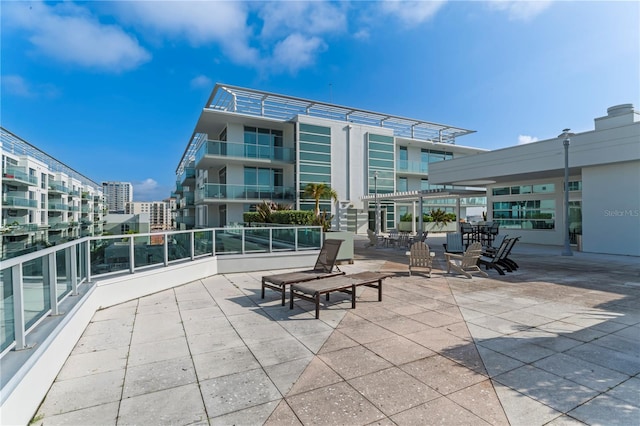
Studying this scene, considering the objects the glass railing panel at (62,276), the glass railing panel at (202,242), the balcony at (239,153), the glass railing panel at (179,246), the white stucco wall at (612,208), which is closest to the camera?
the glass railing panel at (62,276)

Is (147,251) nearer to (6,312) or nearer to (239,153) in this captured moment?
(6,312)

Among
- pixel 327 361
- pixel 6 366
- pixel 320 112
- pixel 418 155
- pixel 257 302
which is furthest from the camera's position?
pixel 418 155

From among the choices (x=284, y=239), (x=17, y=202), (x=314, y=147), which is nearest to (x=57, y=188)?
(x=17, y=202)

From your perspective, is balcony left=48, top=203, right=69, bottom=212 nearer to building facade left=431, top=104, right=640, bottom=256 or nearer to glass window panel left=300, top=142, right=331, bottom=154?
glass window panel left=300, top=142, right=331, bottom=154

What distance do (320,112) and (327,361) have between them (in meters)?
26.4

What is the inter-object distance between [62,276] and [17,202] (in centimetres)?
5494

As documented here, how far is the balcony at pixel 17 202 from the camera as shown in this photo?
1679 inches

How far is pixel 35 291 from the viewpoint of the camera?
3414 millimetres

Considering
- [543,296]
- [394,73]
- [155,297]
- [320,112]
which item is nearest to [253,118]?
[320,112]

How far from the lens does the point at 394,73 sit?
16.3 metres

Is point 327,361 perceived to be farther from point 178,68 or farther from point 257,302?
point 178,68

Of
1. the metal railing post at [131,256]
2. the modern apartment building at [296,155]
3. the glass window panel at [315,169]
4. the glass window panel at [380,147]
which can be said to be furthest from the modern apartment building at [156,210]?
the metal railing post at [131,256]

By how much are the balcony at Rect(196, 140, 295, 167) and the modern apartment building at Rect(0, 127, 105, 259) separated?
19518 mm

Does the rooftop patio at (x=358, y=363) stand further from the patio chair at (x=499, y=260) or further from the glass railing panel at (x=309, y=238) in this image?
the glass railing panel at (x=309, y=238)
